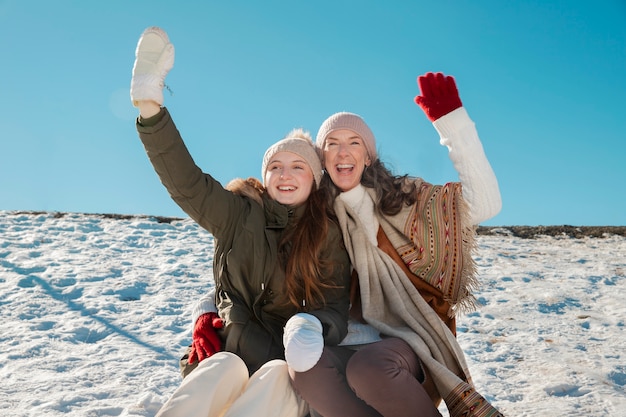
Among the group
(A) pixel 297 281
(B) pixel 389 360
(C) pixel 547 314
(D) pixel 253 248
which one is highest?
Answer: (D) pixel 253 248

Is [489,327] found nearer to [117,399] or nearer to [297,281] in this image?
[297,281]

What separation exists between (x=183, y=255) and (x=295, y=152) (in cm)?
444

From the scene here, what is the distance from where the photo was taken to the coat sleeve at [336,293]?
92.4 inches

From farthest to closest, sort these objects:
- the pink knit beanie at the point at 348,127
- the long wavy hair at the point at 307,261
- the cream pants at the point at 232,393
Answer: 1. the pink knit beanie at the point at 348,127
2. the long wavy hair at the point at 307,261
3. the cream pants at the point at 232,393

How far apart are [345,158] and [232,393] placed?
1202 millimetres

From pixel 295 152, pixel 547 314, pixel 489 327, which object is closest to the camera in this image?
pixel 295 152

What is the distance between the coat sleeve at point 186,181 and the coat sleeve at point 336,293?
1.47ft

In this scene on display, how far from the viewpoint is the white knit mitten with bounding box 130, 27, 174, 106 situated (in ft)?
7.18

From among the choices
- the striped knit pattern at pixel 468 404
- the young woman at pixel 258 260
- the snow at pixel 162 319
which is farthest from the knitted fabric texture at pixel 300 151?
the snow at pixel 162 319

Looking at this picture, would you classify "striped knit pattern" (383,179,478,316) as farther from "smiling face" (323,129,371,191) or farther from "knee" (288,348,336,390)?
"knee" (288,348,336,390)

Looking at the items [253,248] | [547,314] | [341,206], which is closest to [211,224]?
[253,248]

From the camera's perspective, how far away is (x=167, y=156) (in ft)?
7.43

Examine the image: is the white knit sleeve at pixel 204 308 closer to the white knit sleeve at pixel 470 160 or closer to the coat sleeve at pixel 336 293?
the coat sleeve at pixel 336 293

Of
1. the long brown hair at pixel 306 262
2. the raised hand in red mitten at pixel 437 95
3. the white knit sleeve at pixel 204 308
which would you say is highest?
the raised hand in red mitten at pixel 437 95
